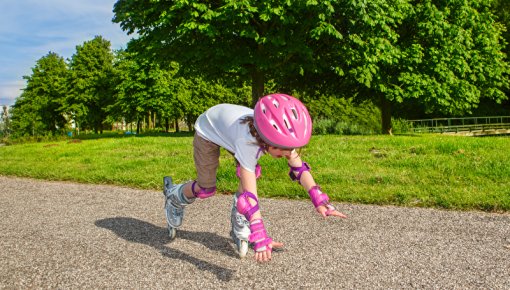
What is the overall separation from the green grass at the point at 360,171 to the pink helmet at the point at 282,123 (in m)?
3.23

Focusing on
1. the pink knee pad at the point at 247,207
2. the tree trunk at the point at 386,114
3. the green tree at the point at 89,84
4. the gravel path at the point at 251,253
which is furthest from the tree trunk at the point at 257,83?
the green tree at the point at 89,84

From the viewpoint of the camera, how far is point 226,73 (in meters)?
20.0

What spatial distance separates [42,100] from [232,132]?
54819mm

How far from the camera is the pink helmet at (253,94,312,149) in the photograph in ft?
9.55

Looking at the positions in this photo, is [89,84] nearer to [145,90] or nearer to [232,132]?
[145,90]

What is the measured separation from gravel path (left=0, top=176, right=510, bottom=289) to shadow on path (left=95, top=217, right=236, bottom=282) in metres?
0.01

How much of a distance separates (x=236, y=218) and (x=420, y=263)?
1612 millimetres

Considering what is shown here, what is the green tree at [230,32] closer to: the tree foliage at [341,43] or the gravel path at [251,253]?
the tree foliage at [341,43]

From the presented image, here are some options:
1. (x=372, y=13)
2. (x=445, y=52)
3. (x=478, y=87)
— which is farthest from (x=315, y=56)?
(x=478, y=87)

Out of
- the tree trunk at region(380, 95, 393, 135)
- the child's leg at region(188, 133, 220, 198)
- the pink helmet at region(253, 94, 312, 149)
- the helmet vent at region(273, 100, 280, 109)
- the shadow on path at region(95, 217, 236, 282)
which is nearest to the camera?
the pink helmet at region(253, 94, 312, 149)

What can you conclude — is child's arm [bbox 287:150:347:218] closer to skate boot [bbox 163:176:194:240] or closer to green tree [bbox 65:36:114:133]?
skate boot [bbox 163:176:194:240]

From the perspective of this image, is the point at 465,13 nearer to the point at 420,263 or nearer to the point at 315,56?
the point at 315,56

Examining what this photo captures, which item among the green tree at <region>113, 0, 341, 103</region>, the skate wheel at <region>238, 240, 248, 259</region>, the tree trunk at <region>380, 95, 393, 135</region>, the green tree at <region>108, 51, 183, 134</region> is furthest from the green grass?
the green tree at <region>108, 51, 183, 134</region>

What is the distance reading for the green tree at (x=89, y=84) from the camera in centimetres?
4122
